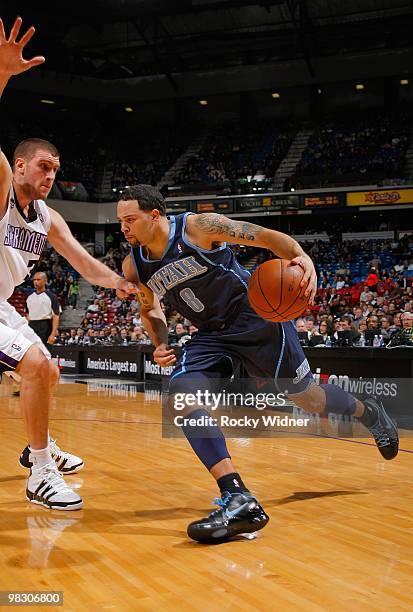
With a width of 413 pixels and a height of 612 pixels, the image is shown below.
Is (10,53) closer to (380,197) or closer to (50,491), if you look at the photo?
(50,491)

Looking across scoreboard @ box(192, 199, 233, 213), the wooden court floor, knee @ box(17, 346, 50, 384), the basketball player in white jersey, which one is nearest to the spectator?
scoreboard @ box(192, 199, 233, 213)

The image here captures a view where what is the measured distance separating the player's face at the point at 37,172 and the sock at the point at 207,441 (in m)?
1.58

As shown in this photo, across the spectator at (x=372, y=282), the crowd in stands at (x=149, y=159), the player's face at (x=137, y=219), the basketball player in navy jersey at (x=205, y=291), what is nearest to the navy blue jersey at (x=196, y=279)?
the basketball player in navy jersey at (x=205, y=291)

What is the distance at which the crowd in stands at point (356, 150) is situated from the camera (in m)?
23.8

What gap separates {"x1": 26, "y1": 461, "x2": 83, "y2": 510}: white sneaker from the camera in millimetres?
3529

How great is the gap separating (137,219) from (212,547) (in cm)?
166

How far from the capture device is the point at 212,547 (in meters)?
2.88

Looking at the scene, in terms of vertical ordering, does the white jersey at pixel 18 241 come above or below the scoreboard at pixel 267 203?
below

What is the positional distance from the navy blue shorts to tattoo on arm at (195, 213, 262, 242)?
52cm

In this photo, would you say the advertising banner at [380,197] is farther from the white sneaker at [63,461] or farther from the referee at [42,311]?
the white sneaker at [63,461]

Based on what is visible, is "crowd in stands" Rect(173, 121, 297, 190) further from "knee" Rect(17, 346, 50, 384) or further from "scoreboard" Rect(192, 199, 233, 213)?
"knee" Rect(17, 346, 50, 384)

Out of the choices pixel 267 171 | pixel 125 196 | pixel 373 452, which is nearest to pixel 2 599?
pixel 125 196

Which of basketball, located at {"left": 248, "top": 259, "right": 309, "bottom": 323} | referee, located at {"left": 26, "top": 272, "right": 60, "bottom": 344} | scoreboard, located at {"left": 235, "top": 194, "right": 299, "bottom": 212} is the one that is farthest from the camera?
scoreboard, located at {"left": 235, "top": 194, "right": 299, "bottom": 212}

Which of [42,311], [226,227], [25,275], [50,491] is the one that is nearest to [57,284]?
[42,311]
